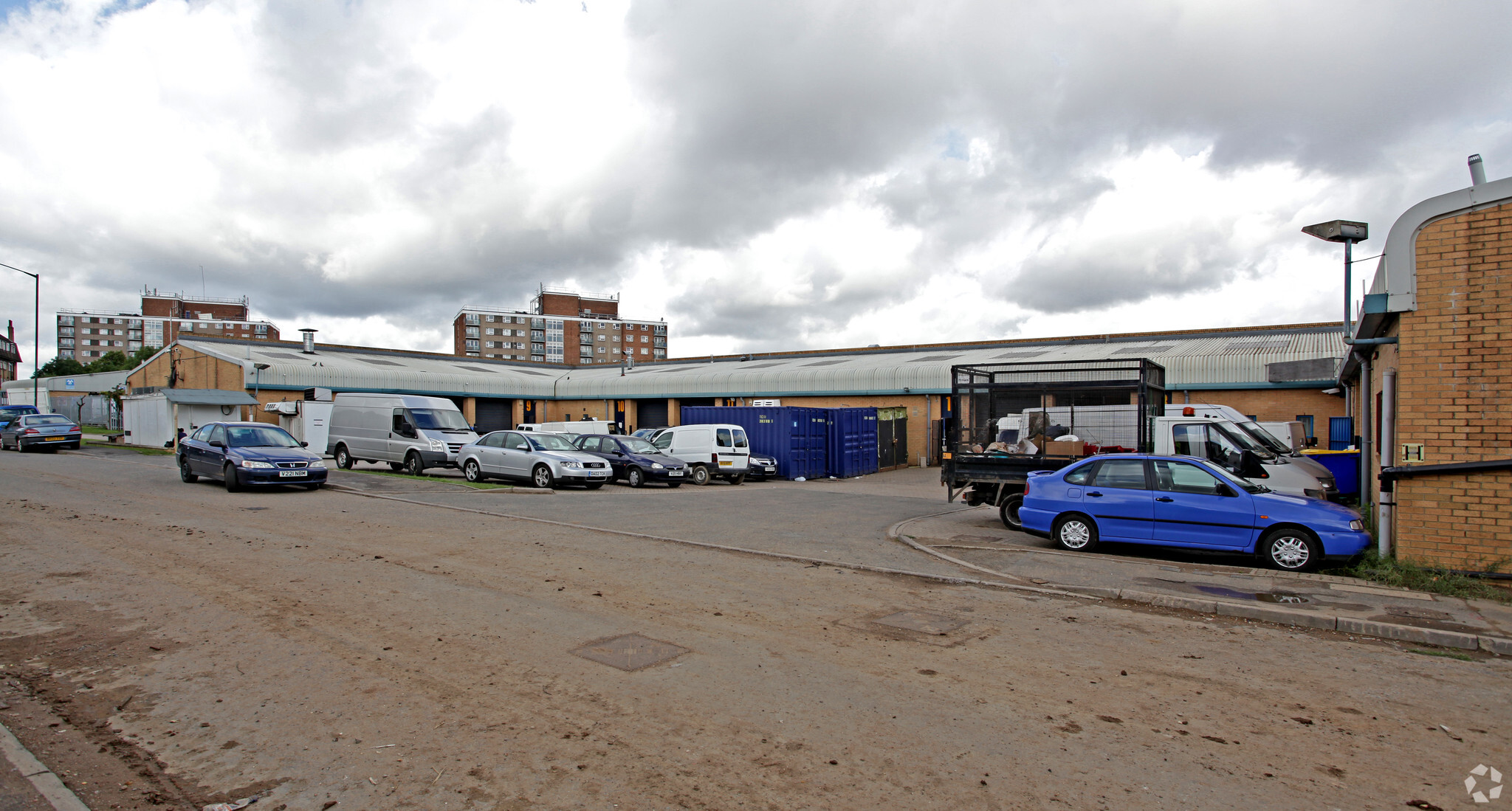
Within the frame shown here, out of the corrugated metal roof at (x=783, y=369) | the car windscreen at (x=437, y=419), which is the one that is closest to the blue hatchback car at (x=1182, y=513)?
the car windscreen at (x=437, y=419)

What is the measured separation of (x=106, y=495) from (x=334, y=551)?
29.4 ft

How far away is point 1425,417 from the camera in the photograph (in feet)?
29.0

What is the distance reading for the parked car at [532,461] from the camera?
1938 centimetres

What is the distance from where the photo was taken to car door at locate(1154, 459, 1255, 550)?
9703 millimetres

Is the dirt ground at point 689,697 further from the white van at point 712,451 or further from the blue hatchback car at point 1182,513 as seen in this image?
the white van at point 712,451

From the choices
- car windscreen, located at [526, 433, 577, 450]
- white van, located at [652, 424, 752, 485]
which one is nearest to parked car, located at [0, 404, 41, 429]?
car windscreen, located at [526, 433, 577, 450]

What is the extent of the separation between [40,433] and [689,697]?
3541 centimetres

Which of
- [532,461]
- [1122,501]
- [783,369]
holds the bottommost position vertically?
[1122,501]

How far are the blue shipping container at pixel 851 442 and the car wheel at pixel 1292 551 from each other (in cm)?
1750

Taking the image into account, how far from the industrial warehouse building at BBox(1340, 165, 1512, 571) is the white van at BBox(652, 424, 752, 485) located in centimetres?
1632

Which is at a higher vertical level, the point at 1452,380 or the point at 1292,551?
the point at 1452,380

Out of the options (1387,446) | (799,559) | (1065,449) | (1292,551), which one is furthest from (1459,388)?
(799,559)

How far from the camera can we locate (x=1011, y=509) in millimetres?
13203

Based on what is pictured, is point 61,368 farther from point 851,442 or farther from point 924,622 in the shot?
point 924,622
